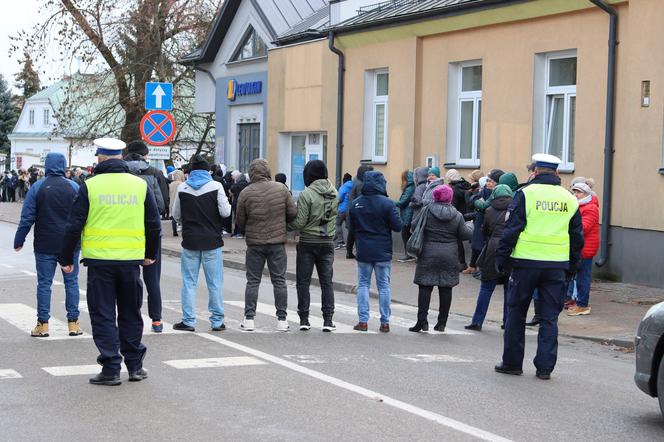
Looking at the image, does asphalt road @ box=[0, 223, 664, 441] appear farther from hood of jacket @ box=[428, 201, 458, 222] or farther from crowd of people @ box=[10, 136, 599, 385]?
hood of jacket @ box=[428, 201, 458, 222]

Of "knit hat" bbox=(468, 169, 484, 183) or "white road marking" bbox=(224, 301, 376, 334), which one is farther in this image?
"knit hat" bbox=(468, 169, 484, 183)

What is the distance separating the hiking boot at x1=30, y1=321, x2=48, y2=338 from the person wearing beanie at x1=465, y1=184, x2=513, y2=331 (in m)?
4.87

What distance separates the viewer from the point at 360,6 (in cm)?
2619

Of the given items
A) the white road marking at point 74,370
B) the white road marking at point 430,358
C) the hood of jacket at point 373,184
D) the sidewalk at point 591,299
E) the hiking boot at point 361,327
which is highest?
the hood of jacket at point 373,184

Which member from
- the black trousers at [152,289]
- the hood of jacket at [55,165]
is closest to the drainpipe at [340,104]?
the black trousers at [152,289]

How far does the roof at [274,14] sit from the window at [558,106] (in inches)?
439

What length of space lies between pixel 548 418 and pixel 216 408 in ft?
7.72

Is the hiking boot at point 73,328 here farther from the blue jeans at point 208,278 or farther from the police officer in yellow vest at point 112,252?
the police officer in yellow vest at point 112,252

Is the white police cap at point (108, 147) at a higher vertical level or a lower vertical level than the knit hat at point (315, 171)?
higher

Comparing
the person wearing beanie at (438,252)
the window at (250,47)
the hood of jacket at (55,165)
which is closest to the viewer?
the hood of jacket at (55,165)

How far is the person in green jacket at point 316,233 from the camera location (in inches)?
480

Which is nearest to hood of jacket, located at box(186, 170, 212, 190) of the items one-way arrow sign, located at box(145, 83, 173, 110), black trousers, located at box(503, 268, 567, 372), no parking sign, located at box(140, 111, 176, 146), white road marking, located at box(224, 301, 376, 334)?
white road marking, located at box(224, 301, 376, 334)

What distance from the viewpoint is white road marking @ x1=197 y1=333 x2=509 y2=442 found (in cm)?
731

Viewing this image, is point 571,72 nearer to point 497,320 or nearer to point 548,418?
point 497,320
